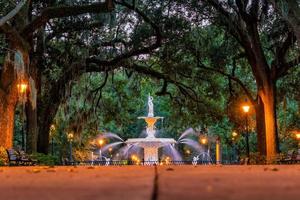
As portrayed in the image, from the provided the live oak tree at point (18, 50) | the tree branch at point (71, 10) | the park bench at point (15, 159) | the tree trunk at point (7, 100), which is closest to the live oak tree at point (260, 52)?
Answer: the tree branch at point (71, 10)

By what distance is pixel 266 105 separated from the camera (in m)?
20.1

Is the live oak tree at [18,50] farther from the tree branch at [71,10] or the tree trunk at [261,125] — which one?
the tree trunk at [261,125]

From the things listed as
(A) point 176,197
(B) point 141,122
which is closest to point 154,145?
(B) point 141,122

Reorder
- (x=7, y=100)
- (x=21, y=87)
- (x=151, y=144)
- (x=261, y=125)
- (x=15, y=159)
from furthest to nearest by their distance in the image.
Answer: (x=151, y=144) → (x=261, y=125) → (x=7, y=100) → (x=21, y=87) → (x=15, y=159)

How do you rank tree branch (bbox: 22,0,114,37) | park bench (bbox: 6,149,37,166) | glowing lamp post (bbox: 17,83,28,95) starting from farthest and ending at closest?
glowing lamp post (bbox: 17,83,28,95), tree branch (bbox: 22,0,114,37), park bench (bbox: 6,149,37,166)

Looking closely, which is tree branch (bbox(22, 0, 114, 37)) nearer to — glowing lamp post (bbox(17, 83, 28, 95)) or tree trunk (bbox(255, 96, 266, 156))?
glowing lamp post (bbox(17, 83, 28, 95))

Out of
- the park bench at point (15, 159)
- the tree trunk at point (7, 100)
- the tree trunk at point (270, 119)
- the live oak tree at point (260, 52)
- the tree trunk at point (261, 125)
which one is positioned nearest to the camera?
the park bench at point (15, 159)

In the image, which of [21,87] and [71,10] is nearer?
[71,10]

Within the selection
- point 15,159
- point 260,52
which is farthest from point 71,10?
point 260,52

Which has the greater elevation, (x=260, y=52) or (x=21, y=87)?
(x=260, y=52)

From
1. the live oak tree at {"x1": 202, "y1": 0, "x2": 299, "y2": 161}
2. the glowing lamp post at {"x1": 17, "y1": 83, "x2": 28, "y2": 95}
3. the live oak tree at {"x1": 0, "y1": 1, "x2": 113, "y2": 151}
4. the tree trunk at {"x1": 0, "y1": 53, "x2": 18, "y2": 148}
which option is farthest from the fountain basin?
the glowing lamp post at {"x1": 17, "y1": 83, "x2": 28, "y2": 95}

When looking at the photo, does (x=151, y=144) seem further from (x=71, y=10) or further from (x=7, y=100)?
(x=71, y=10)

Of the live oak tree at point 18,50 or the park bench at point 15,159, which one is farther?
the live oak tree at point 18,50

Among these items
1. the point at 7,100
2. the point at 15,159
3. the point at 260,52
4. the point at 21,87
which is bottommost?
the point at 15,159
